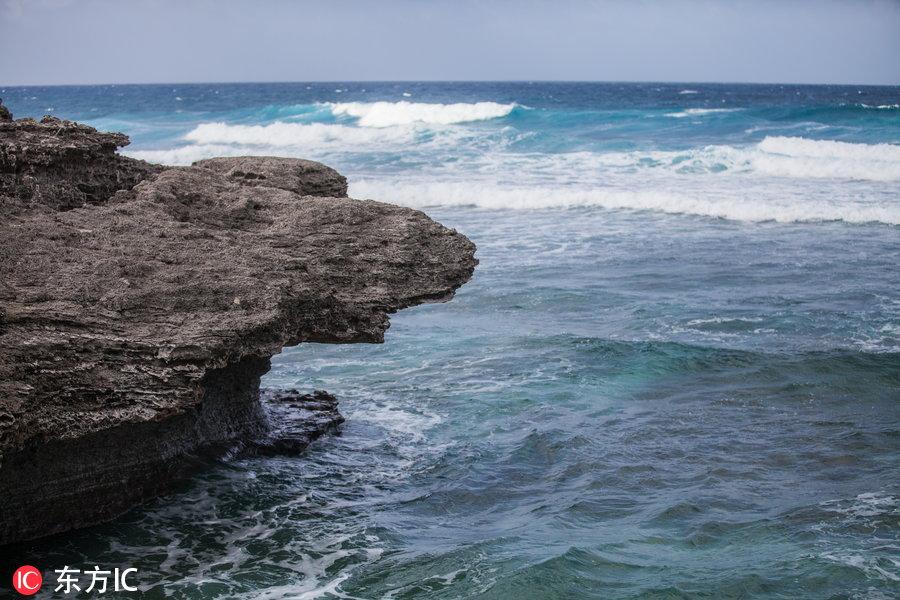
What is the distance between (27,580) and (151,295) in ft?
5.71

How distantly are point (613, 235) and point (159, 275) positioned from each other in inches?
485

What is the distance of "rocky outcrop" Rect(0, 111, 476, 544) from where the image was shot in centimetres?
523

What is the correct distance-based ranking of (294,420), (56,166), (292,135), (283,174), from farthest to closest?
(292,135) < (294,420) < (283,174) < (56,166)

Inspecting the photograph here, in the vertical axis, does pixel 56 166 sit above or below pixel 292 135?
below

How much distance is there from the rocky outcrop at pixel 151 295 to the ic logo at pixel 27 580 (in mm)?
314

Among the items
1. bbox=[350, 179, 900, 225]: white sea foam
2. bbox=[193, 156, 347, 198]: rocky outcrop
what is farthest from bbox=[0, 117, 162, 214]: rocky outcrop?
bbox=[350, 179, 900, 225]: white sea foam

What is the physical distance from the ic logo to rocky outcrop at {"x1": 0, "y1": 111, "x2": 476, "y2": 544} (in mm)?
314

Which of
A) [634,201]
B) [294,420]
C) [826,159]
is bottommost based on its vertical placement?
[294,420]

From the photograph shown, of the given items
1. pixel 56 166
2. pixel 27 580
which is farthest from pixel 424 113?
pixel 27 580

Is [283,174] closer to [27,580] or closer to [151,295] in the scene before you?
[151,295]

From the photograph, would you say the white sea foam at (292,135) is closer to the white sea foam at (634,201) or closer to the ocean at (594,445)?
the white sea foam at (634,201)

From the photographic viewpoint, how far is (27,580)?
5328 millimetres

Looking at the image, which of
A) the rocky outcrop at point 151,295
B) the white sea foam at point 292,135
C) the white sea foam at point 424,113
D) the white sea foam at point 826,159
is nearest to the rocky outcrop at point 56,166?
the rocky outcrop at point 151,295

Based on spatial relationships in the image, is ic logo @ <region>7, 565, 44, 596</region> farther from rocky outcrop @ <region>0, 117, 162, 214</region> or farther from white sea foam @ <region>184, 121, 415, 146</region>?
white sea foam @ <region>184, 121, 415, 146</region>
